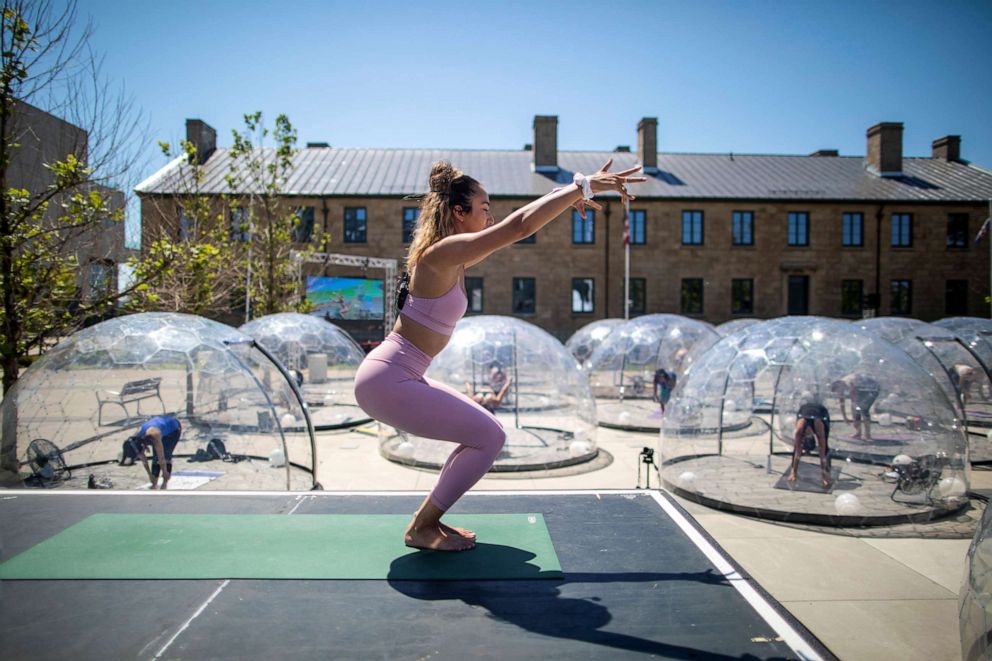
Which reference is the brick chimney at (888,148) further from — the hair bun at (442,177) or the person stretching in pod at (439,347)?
the hair bun at (442,177)

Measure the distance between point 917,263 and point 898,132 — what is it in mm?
8325

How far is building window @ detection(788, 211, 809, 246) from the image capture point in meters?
35.2

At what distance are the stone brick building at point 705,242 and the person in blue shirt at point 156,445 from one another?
2736 centimetres

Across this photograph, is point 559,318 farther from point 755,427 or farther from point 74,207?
point 74,207

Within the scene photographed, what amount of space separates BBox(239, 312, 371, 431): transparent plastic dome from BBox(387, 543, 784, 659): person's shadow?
10.8 m

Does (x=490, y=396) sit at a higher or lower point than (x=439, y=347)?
lower

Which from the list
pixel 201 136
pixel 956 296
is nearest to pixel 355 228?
pixel 201 136

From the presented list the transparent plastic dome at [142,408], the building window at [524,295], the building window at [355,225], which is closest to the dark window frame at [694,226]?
the building window at [524,295]

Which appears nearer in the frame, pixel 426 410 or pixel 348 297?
pixel 426 410

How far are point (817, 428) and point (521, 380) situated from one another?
4962 millimetres

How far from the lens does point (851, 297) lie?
Result: 35.5 m

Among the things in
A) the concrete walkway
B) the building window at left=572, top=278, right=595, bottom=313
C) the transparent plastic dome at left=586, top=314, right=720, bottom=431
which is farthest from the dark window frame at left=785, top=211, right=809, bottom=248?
the concrete walkway

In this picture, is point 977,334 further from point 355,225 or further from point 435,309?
point 355,225

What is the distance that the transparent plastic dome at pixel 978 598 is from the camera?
2.43 m
